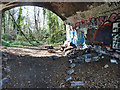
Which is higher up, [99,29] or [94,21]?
[94,21]

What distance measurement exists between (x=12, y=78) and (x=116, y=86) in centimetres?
339

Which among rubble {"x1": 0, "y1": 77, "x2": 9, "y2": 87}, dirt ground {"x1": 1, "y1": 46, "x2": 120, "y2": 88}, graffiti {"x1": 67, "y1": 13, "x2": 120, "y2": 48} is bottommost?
dirt ground {"x1": 1, "y1": 46, "x2": 120, "y2": 88}

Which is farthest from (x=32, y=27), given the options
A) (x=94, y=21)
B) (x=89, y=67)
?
(x=89, y=67)

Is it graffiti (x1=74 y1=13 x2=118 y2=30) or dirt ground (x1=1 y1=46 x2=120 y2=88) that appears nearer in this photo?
dirt ground (x1=1 y1=46 x2=120 y2=88)

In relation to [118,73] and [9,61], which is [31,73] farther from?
[118,73]

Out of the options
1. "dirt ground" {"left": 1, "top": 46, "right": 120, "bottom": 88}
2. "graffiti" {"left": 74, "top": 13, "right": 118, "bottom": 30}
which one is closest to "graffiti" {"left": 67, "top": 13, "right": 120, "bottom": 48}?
"graffiti" {"left": 74, "top": 13, "right": 118, "bottom": 30}

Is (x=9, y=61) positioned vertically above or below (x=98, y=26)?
below

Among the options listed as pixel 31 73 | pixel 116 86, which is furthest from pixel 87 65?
pixel 31 73

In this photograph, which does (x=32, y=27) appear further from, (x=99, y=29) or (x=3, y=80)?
(x=3, y=80)

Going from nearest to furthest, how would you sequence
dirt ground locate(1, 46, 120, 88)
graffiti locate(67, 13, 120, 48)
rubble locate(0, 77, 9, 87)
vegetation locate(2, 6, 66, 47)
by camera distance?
1. rubble locate(0, 77, 9, 87)
2. dirt ground locate(1, 46, 120, 88)
3. graffiti locate(67, 13, 120, 48)
4. vegetation locate(2, 6, 66, 47)

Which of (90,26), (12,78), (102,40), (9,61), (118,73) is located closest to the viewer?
(12,78)

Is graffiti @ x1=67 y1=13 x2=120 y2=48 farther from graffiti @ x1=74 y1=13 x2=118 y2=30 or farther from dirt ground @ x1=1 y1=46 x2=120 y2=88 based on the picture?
dirt ground @ x1=1 y1=46 x2=120 y2=88

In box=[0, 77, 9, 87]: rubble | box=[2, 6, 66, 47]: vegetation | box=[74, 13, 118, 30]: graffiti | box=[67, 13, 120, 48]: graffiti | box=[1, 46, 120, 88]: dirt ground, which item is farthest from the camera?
box=[2, 6, 66, 47]: vegetation

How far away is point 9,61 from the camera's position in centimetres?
421
